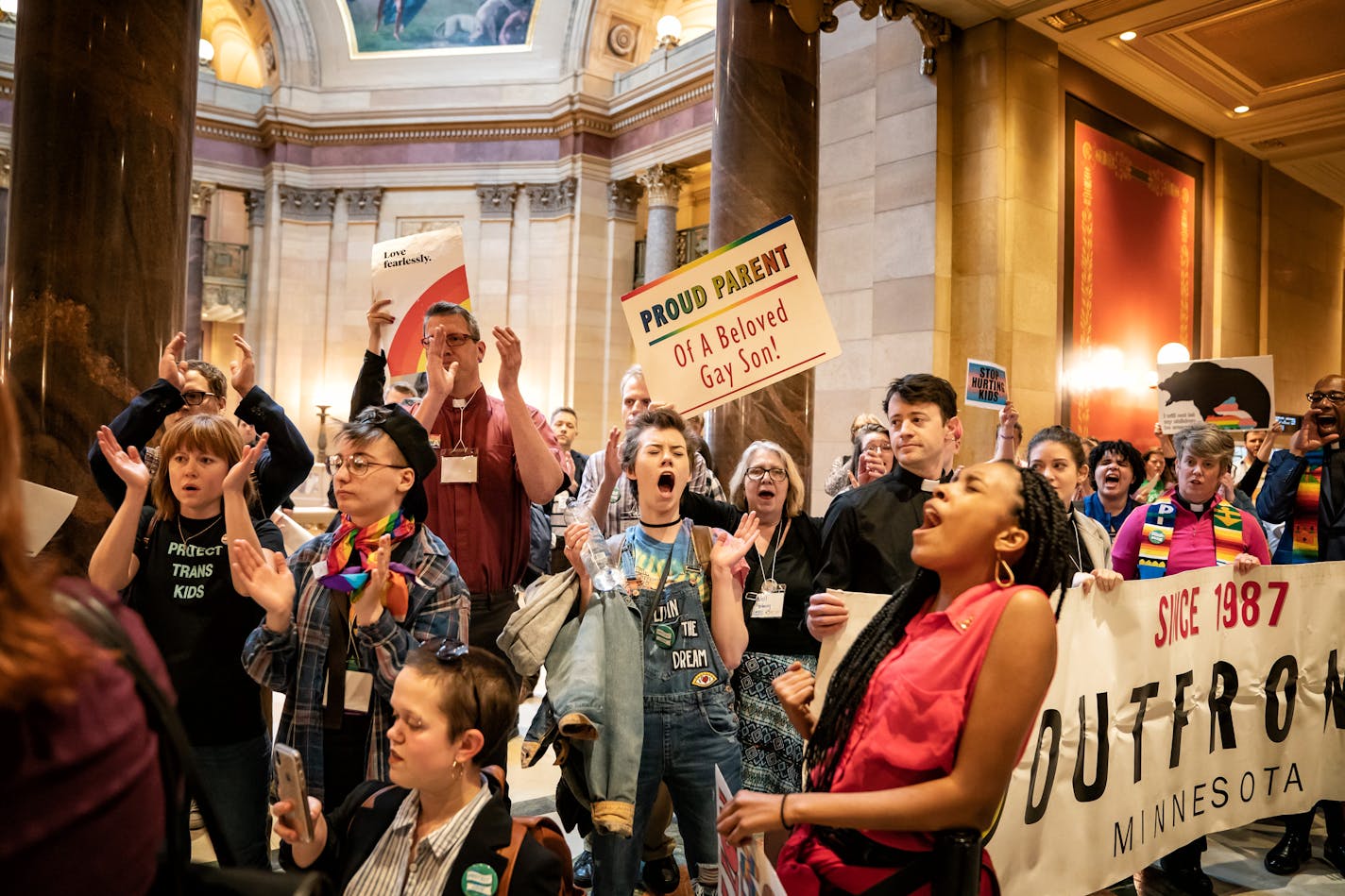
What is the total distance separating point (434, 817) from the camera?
213 cm

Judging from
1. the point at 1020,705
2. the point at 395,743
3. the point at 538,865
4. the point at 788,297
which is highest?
the point at 788,297

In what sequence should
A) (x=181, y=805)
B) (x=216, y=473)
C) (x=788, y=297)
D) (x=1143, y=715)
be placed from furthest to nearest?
(x=788, y=297) → (x=1143, y=715) → (x=216, y=473) → (x=181, y=805)

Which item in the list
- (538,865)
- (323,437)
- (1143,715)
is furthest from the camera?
(323,437)

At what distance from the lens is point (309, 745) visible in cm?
247

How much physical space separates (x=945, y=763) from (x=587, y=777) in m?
1.21

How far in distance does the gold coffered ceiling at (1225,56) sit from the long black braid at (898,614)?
7.79m

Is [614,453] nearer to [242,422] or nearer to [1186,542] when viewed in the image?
[242,422]

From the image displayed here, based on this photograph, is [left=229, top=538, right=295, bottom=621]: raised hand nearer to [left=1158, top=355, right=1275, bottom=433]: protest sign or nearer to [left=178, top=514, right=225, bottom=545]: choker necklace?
[left=178, top=514, right=225, bottom=545]: choker necklace

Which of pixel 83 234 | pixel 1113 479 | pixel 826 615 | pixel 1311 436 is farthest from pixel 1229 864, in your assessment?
pixel 83 234

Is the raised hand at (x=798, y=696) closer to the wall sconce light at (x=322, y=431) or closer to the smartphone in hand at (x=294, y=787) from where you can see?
the smartphone in hand at (x=294, y=787)

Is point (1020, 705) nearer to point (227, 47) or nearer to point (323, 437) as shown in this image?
point (323, 437)

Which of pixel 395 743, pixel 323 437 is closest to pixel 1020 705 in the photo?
pixel 395 743

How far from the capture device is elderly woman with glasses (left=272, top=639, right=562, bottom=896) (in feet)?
6.70

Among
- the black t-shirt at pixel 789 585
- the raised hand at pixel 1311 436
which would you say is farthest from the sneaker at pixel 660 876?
the raised hand at pixel 1311 436
